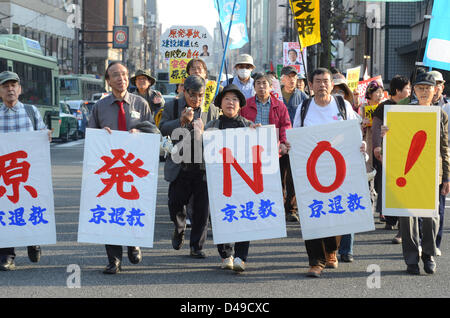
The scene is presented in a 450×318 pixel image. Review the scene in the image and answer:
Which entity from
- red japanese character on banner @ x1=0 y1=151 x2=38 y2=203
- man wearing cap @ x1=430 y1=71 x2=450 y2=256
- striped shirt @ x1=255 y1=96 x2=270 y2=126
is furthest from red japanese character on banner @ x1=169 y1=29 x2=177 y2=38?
red japanese character on banner @ x1=0 y1=151 x2=38 y2=203

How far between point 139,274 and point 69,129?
978 inches

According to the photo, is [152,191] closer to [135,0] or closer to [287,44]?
[287,44]

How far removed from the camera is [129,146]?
6.99 meters

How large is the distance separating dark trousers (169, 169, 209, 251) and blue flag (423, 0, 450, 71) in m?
2.80

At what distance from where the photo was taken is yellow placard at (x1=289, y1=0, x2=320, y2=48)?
11469 millimetres

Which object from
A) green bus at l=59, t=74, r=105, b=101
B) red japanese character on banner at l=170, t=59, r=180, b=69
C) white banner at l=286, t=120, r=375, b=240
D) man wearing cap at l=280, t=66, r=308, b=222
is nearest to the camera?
white banner at l=286, t=120, r=375, b=240

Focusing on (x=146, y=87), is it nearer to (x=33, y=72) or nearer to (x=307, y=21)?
(x=307, y=21)

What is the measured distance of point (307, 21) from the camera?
1166 cm

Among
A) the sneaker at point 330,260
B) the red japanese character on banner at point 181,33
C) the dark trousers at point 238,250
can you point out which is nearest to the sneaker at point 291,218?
the sneaker at point 330,260

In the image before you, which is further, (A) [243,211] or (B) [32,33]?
(B) [32,33]

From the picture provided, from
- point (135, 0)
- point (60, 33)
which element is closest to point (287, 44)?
point (60, 33)

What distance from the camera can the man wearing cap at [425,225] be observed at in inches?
278

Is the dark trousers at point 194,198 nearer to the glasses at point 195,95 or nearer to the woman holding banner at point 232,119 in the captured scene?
the woman holding banner at point 232,119

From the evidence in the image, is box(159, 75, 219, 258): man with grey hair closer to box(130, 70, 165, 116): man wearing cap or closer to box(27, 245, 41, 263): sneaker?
box(27, 245, 41, 263): sneaker
